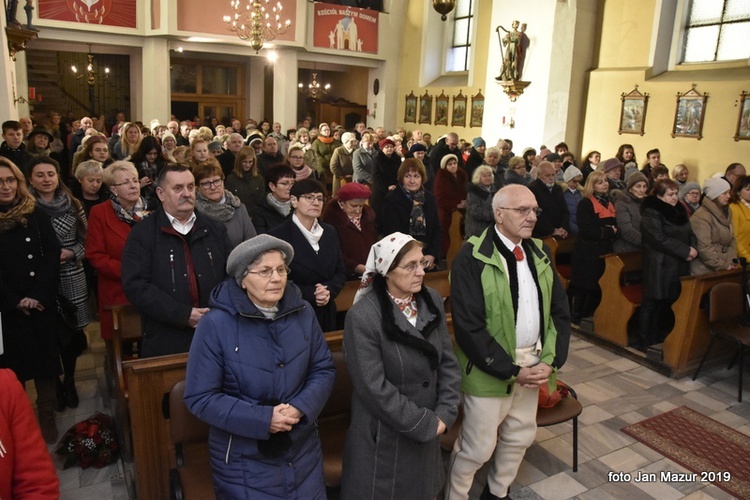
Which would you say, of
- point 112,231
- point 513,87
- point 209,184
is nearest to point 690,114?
point 513,87

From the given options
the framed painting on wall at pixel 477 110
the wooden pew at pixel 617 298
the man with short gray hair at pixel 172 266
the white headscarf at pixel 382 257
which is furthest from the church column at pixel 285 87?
the white headscarf at pixel 382 257

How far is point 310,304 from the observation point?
3350 millimetres

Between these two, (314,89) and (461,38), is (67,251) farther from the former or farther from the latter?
(314,89)

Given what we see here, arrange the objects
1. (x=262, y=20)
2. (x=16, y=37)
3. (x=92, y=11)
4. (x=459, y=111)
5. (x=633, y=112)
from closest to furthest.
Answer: (x=16, y=37), (x=633, y=112), (x=92, y=11), (x=262, y=20), (x=459, y=111)

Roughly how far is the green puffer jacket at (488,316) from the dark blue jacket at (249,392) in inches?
33.7

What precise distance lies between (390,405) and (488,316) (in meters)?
0.78

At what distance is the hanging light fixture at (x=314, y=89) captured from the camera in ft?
63.8

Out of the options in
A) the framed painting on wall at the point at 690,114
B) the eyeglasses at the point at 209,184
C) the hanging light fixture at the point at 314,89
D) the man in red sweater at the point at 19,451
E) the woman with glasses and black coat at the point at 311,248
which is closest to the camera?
the man in red sweater at the point at 19,451

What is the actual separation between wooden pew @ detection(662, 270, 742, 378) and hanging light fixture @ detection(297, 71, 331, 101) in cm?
1586

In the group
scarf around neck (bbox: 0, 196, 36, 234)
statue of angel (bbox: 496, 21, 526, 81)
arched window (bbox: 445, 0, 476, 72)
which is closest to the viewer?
scarf around neck (bbox: 0, 196, 36, 234)

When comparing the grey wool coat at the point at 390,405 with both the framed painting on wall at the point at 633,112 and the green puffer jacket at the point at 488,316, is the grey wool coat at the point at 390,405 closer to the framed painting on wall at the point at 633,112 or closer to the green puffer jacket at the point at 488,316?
the green puffer jacket at the point at 488,316

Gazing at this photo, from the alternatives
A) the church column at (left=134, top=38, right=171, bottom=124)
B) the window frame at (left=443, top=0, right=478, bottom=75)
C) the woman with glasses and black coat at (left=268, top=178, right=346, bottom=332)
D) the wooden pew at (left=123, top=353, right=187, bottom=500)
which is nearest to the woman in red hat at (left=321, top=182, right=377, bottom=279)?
the woman with glasses and black coat at (left=268, top=178, right=346, bottom=332)

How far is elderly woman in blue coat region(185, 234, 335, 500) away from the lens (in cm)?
226

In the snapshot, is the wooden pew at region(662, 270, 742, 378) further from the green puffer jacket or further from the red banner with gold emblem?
the red banner with gold emblem
